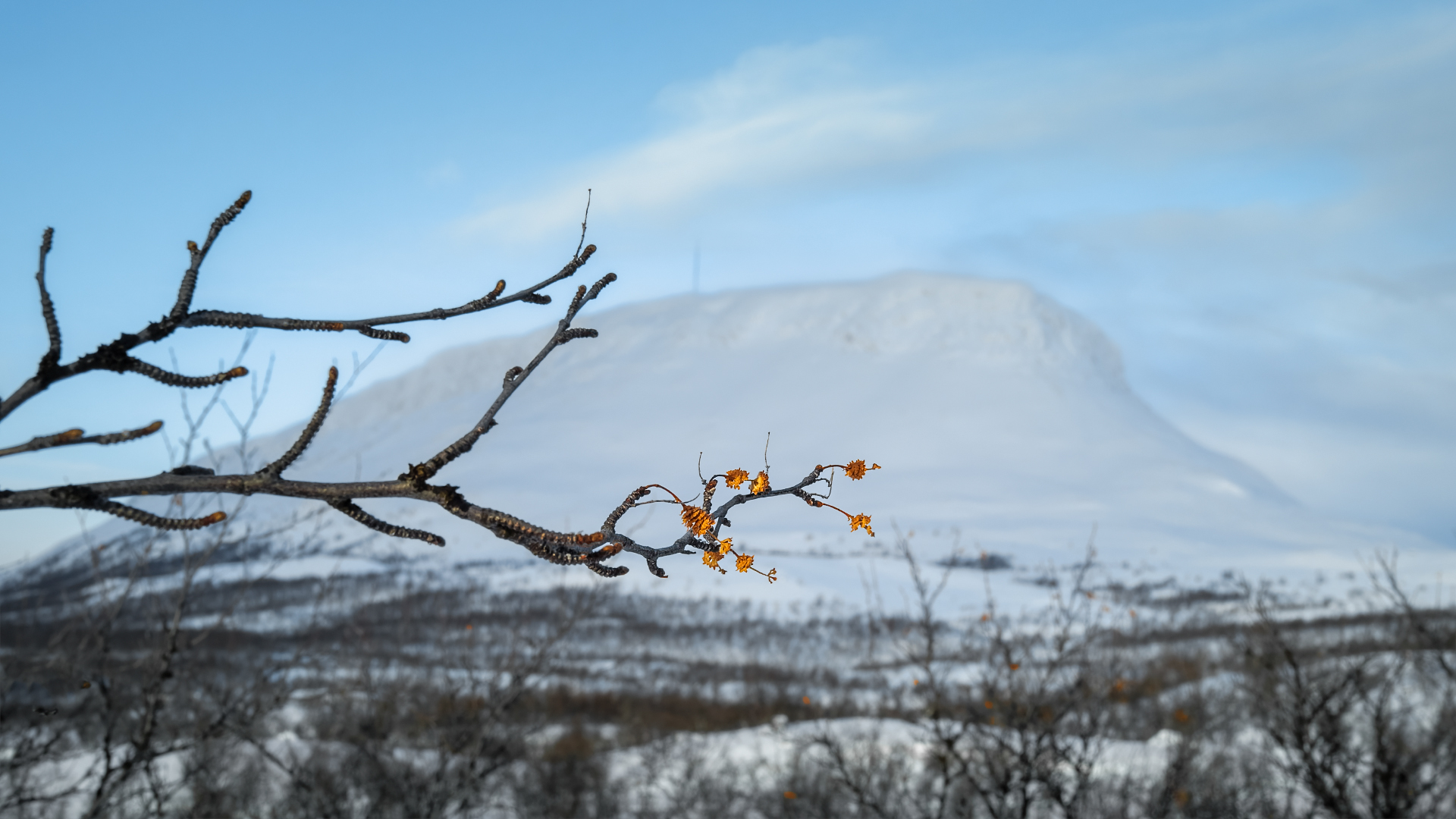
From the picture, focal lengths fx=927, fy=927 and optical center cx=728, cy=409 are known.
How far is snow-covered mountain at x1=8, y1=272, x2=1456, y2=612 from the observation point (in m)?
45.6

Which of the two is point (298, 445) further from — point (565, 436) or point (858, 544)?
point (565, 436)

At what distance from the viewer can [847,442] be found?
210 ft

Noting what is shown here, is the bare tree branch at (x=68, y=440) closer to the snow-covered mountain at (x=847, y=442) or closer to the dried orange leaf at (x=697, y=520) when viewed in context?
the dried orange leaf at (x=697, y=520)

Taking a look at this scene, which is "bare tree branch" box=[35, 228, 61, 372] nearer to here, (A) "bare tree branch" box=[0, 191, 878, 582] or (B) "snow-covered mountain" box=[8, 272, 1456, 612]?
(A) "bare tree branch" box=[0, 191, 878, 582]

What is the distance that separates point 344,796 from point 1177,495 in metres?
65.9

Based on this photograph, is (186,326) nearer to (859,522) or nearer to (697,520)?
(697,520)

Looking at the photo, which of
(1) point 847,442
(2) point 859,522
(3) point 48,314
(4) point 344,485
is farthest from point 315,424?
(1) point 847,442

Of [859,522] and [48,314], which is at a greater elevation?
[48,314]

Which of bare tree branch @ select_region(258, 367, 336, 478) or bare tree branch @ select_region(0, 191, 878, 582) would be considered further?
bare tree branch @ select_region(258, 367, 336, 478)

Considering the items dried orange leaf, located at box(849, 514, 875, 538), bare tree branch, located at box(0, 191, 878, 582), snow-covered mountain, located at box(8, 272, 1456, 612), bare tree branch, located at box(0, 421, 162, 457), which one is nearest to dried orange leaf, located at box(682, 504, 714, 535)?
bare tree branch, located at box(0, 191, 878, 582)

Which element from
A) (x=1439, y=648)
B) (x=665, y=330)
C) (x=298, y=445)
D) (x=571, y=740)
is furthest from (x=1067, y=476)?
(x=298, y=445)

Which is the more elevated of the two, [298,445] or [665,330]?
[665,330]

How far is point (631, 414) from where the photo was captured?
7781cm

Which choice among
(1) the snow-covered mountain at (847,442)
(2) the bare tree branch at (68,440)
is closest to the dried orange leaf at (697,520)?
(2) the bare tree branch at (68,440)
